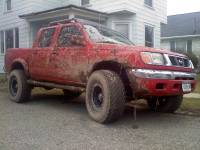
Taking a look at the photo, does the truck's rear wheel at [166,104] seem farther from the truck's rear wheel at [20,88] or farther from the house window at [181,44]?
the house window at [181,44]

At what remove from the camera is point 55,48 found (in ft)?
25.5

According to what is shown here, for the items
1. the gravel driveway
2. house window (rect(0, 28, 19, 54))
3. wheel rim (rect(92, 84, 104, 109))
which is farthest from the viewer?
house window (rect(0, 28, 19, 54))

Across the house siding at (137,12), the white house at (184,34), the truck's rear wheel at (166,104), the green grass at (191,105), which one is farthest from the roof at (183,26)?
the truck's rear wheel at (166,104)

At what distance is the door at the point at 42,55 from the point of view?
802 centimetres

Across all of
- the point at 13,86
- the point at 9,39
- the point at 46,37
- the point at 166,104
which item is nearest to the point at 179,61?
the point at 166,104

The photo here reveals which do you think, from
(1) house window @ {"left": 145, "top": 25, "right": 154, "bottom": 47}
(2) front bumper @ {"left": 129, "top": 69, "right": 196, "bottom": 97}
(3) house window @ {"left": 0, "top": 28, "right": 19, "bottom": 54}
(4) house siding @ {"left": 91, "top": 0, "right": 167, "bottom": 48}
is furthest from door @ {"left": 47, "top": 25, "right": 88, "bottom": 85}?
(3) house window @ {"left": 0, "top": 28, "right": 19, "bottom": 54}

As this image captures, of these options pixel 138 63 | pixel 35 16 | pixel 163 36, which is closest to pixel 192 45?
pixel 163 36

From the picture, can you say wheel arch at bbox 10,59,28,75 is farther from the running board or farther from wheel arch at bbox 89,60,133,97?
wheel arch at bbox 89,60,133,97

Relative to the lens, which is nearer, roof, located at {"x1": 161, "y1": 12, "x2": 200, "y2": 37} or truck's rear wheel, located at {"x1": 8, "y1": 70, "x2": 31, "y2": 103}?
truck's rear wheel, located at {"x1": 8, "y1": 70, "x2": 31, "y2": 103}

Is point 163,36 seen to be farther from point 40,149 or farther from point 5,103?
point 40,149

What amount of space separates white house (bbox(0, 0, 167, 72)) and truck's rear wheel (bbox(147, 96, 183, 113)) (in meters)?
9.16

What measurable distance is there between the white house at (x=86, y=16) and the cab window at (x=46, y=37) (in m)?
7.36

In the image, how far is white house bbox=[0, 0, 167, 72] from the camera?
17031 millimetres

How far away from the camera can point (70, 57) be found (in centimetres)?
720
